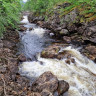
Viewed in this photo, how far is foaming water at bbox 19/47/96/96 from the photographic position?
6.92 meters

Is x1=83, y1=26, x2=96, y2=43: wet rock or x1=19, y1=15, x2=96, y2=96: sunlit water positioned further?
x1=83, y1=26, x2=96, y2=43: wet rock

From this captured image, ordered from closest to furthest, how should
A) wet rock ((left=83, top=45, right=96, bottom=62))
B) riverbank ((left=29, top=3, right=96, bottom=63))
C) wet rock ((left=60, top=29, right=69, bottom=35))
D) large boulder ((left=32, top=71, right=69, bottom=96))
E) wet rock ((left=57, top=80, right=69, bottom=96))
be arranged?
large boulder ((left=32, top=71, right=69, bottom=96)), wet rock ((left=57, top=80, right=69, bottom=96)), wet rock ((left=83, top=45, right=96, bottom=62)), riverbank ((left=29, top=3, right=96, bottom=63)), wet rock ((left=60, top=29, right=69, bottom=35))

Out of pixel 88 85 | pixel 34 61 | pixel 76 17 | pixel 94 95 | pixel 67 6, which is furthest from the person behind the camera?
pixel 67 6

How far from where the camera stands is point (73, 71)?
8617mm

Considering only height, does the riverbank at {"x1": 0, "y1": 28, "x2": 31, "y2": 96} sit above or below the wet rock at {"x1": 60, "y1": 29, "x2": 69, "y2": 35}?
below

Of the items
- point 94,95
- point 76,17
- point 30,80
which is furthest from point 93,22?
point 30,80

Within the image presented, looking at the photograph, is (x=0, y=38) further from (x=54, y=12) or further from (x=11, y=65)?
(x=54, y=12)

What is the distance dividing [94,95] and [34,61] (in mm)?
5665

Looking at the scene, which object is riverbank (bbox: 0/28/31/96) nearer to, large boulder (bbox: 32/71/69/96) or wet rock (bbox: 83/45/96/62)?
large boulder (bbox: 32/71/69/96)

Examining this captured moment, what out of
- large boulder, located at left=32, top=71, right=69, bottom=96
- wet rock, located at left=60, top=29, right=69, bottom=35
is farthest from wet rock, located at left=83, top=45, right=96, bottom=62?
wet rock, located at left=60, top=29, right=69, bottom=35

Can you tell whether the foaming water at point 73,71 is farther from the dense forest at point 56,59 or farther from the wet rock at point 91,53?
the wet rock at point 91,53

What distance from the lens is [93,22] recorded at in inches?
520

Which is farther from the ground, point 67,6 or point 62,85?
point 67,6

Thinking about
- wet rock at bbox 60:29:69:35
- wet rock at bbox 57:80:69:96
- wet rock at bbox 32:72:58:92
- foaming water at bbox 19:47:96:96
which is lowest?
foaming water at bbox 19:47:96:96
